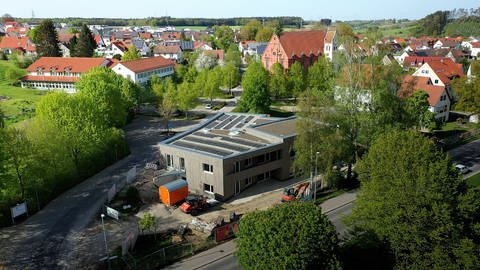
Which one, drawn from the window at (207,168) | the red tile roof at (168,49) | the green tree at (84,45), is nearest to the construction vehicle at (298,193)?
the window at (207,168)

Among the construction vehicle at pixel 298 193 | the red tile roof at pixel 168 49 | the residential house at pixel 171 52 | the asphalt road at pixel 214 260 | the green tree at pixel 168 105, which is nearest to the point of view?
the asphalt road at pixel 214 260

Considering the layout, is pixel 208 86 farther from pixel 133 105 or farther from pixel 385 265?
pixel 385 265

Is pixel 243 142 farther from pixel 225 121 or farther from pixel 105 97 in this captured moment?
pixel 105 97

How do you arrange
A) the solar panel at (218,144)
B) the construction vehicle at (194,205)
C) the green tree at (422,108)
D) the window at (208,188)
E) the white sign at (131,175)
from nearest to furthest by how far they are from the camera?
the construction vehicle at (194,205) < the window at (208,188) < the solar panel at (218,144) < the white sign at (131,175) < the green tree at (422,108)

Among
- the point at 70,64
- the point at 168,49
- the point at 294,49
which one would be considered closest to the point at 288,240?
the point at 294,49

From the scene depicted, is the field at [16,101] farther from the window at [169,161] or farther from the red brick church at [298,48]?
the red brick church at [298,48]

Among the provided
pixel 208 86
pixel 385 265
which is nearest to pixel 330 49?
pixel 208 86

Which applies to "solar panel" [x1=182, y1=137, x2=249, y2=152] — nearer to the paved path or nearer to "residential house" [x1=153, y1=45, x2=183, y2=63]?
the paved path

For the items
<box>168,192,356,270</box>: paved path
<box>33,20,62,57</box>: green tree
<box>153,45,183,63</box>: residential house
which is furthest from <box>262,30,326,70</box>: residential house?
<box>168,192,356,270</box>: paved path
